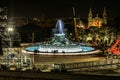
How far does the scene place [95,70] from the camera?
2105cm

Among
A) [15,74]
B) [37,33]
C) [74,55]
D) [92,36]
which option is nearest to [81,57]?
[74,55]

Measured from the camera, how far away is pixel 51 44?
34.6 metres

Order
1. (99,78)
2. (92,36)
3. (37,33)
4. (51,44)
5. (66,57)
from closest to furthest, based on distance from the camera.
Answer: (99,78) < (66,57) < (51,44) < (92,36) < (37,33)

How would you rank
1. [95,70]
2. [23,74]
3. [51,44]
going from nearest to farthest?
[23,74], [95,70], [51,44]

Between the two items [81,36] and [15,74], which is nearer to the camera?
[15,74]

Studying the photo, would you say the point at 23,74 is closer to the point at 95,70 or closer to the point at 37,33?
the point at 95,70

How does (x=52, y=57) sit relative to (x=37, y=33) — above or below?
below

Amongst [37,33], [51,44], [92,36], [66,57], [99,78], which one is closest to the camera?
[99,78]

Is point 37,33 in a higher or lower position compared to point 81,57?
higher

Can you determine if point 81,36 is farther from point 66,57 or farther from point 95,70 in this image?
point 95,70

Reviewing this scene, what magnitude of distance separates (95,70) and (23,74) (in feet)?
42.1

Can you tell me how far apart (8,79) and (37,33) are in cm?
5542

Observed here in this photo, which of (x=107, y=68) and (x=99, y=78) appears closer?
(x=99, y=78)

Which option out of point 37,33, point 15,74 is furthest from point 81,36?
point 15,74
